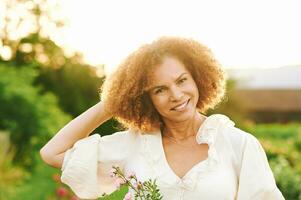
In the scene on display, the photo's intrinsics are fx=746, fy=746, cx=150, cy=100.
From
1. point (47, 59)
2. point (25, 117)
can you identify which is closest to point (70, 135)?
point (25, 117)

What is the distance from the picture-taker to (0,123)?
1187 cm

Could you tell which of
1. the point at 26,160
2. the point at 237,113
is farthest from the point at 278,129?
the point at 26,160

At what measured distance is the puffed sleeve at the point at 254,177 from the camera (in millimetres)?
2959

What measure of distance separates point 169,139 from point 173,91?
362 mm

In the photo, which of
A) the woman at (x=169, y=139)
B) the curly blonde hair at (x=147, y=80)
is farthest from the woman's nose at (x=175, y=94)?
the curly blonde hair at (x=147, y=80)

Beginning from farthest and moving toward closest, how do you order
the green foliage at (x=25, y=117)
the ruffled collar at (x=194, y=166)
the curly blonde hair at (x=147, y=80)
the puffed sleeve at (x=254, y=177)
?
the green foliage at (x=25, y=117) → the curly blonde hair at (x=147, y=80) → the ruffled collar at (x=194, y=166) → the puffed sleeve at (x=254, y=177)

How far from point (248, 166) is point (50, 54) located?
16177 mm

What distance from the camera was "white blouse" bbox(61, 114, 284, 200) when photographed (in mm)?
2988

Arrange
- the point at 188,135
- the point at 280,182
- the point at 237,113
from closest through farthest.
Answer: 1. the point at 188,135
2. the point at 280,182
3. the point at 237,113

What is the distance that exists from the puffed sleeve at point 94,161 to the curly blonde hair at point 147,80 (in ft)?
0.35

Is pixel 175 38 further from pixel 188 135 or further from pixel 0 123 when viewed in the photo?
pixel 0 123

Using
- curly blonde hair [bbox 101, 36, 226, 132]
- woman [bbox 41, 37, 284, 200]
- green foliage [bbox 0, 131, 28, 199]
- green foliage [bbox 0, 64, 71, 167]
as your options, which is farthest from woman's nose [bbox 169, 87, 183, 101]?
green foliage [bbox 0, 64, 71, 167]

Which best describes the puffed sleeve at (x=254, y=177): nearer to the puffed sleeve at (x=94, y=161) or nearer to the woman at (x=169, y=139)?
the woman at (x=169, y=139)

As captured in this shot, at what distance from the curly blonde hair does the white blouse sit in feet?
0.27
